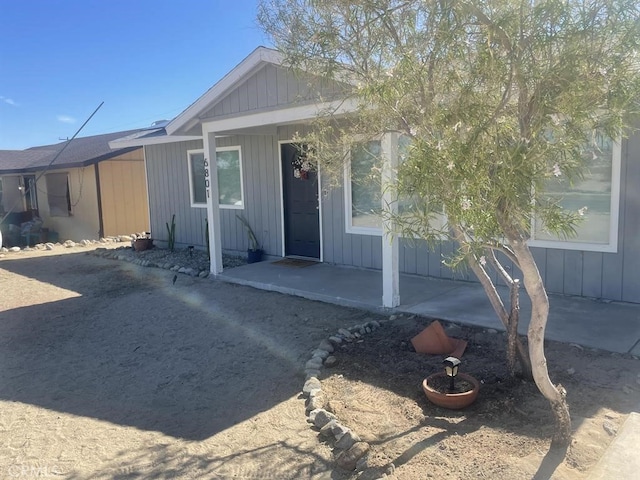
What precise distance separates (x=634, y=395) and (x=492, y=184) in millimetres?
2295

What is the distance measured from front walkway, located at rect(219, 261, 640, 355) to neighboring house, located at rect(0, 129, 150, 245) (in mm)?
8416

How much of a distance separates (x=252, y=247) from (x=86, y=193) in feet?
27.3

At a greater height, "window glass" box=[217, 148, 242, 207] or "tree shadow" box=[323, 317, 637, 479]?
"window glass" box=[217, 148, 242, 207]

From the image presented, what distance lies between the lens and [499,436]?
126 inches

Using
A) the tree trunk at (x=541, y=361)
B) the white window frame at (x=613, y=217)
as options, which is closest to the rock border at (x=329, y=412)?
the tree trunk at (x=541, y=361)

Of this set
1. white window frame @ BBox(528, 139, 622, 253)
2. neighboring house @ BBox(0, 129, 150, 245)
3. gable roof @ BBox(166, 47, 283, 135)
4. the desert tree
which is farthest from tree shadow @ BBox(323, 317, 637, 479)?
neighboring house @ BBox(0, 129, 150, 245)

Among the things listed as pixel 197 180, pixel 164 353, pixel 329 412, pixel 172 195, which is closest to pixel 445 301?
Answer: pixel 329 412

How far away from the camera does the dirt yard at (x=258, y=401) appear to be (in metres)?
3.11

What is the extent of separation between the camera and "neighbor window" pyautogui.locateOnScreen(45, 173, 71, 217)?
54.7 ft

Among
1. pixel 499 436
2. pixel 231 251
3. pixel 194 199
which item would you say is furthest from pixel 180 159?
pixel 499 436

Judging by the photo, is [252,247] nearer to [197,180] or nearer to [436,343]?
[197,180]

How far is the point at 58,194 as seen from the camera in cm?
1700

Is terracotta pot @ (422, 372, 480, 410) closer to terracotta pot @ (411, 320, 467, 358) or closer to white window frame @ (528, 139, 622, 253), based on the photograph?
terracotta pot @ (411, 320, 467, 358)

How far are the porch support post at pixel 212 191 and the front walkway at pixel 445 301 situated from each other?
334mm
